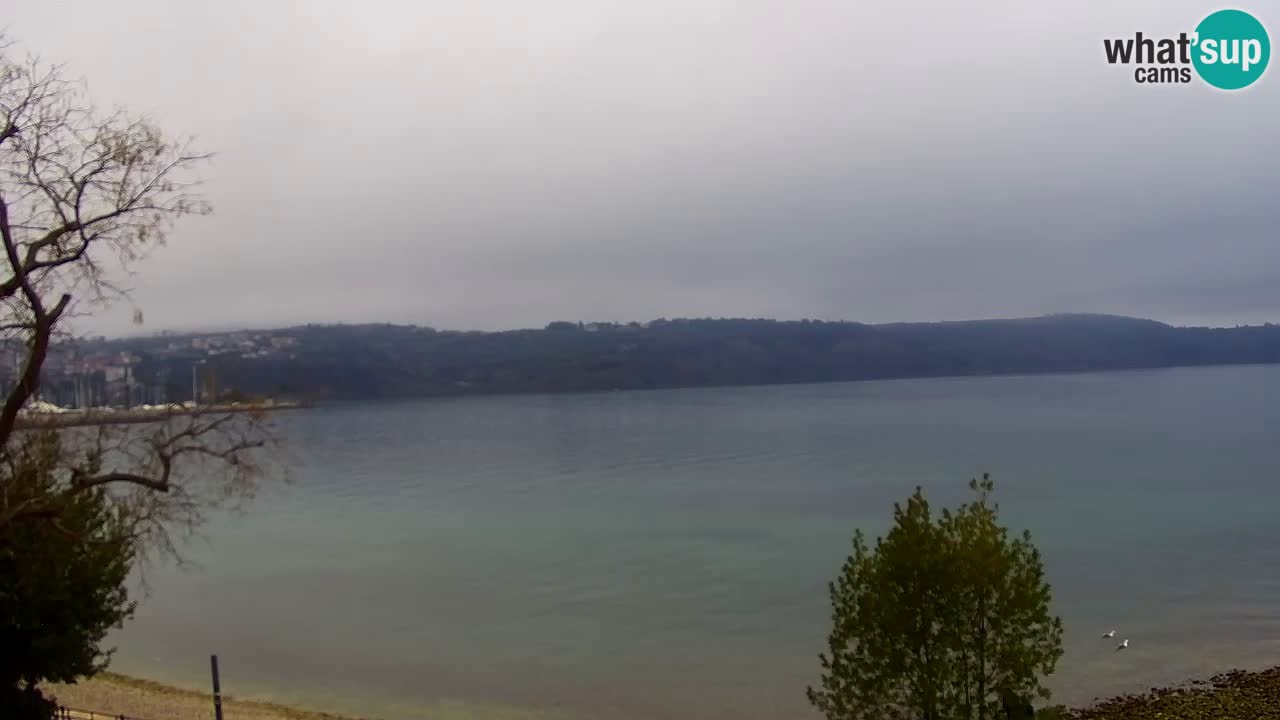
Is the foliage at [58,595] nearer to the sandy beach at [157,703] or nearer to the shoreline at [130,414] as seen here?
the shoreline at [130,414]

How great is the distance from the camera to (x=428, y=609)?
29.3 meters

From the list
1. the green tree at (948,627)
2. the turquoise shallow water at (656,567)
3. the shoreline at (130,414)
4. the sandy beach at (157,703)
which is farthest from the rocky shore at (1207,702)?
the sandy beach at (157,703)

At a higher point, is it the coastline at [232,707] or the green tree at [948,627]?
the green tree at [948,627]

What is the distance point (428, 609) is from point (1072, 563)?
21372mm

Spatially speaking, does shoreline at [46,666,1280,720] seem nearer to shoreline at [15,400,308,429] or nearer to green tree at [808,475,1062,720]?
green tree at [808,475,1062,720]

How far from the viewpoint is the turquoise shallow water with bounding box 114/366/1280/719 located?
841 inches

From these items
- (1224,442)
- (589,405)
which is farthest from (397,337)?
(1224,442)

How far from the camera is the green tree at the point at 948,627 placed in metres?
9.94

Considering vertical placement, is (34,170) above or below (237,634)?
above

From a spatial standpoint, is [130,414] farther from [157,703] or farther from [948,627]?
[157,703]

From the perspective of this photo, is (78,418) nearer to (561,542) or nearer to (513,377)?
(561,542)

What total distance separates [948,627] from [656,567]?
23.6m

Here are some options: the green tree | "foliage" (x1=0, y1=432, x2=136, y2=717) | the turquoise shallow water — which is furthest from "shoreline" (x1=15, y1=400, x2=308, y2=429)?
the turquoise shallow water

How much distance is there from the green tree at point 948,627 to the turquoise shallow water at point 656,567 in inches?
343
